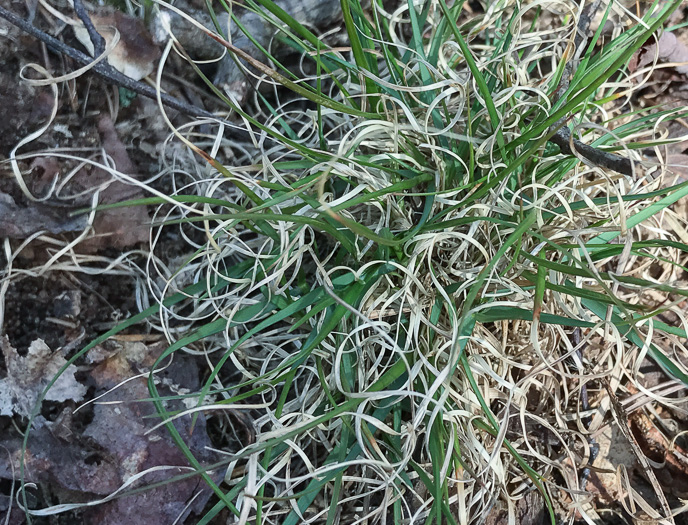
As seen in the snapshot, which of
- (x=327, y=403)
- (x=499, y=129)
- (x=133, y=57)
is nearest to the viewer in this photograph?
(x=499, y=129)

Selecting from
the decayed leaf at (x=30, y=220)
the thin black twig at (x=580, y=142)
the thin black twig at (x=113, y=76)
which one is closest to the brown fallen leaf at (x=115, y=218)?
the decayed leaf at (x=30, y=220)

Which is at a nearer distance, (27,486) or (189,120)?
(27,486)

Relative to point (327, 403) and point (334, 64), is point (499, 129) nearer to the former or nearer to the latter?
point (334, 64)

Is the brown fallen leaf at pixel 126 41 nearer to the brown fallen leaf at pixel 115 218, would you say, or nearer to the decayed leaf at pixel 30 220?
the brown fallen leaf at pixel 115 218

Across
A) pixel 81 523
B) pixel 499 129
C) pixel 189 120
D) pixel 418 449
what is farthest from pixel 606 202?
pixel 81 523

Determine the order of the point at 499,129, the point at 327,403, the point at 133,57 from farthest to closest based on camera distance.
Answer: the point at 133,57 → the point at 327,403 → the point at 499,129

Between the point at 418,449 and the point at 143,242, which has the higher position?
the point at 143,242

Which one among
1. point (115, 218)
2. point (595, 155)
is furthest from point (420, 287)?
point (115, 218)

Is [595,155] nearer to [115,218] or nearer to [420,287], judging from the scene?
[420,287]

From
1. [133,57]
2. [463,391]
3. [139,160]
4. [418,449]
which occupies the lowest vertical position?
[418,449]
